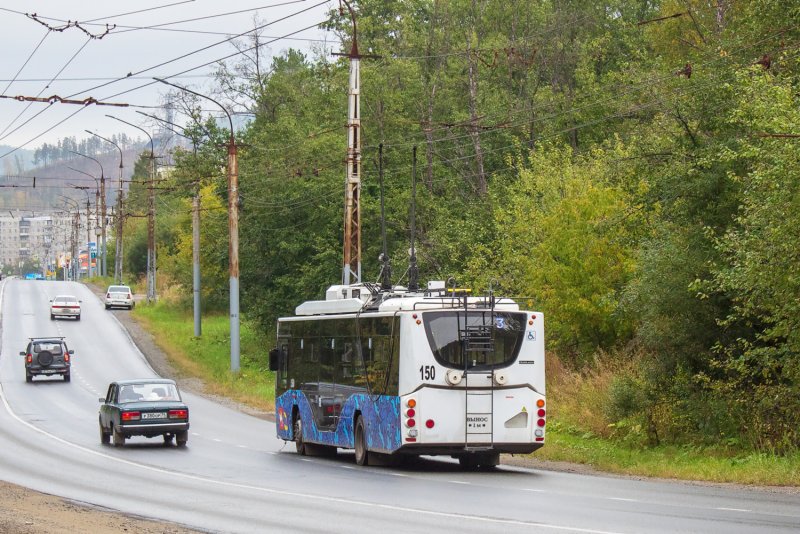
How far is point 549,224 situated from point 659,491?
19867 mm

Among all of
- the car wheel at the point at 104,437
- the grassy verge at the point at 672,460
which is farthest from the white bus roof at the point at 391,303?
the car wheel at the point at 104,437

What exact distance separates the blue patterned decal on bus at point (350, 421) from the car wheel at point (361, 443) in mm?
153

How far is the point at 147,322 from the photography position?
8062 centimetres

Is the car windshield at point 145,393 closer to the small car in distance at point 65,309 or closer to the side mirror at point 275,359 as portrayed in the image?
Answer: the side mirror at point 275,359

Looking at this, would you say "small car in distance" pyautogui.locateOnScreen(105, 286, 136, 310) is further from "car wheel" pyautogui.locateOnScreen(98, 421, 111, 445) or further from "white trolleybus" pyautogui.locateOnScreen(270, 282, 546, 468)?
"white trolleybus" pyautogui.locateOnScreen(270, 282, 546, 468)

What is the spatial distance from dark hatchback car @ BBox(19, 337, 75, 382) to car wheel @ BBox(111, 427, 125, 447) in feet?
84.6

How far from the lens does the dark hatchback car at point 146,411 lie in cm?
3098

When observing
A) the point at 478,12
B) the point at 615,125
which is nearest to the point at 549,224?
the point at 615,125

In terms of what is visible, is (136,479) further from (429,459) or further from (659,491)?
(659,491)

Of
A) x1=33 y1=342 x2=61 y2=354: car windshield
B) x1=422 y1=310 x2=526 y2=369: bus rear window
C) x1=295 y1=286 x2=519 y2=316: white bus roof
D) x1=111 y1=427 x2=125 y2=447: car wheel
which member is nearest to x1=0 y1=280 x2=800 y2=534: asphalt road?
x1=111 y1=427 x2=125 y2=447: car wheel

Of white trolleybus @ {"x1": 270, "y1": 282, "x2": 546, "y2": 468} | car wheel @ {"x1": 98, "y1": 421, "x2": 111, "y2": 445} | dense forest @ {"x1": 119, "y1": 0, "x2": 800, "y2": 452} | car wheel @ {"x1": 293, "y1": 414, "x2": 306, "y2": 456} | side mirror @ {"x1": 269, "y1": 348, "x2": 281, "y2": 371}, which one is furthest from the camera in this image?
car wheel @ {"x1": 98, "y1": 421, "x2": 111, "y2": 445}

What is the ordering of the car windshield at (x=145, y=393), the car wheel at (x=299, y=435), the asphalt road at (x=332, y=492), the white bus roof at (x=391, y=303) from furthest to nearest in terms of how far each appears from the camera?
1. the car windshield at (x=145, y=393)
2. the car wheel at (x=299, y=435)
3. the white bus roof at (x=391, y=303)
4. the asphalt road at (x=332, y=492)

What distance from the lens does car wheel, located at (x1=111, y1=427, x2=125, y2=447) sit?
3141cm

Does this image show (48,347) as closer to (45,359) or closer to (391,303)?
(45,359)
